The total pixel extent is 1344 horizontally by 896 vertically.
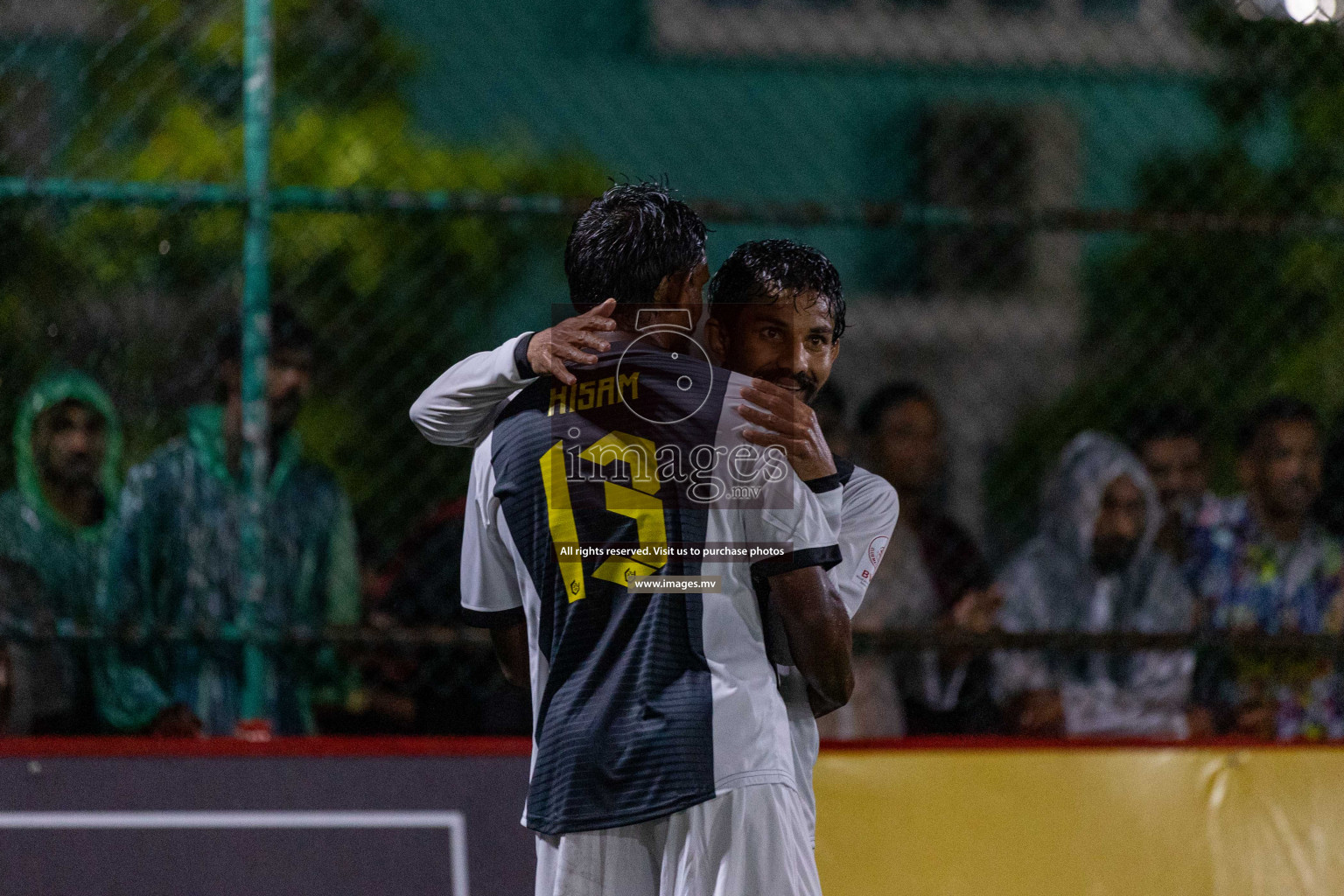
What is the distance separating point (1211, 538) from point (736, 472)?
248 centimetres

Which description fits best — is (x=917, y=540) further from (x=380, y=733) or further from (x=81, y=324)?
(x=81, y=324)

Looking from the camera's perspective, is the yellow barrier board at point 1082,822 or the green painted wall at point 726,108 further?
the green painted wall at point 726,108

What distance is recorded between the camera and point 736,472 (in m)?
1.96

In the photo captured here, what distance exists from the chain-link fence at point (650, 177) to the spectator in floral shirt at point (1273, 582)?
0.45 ft

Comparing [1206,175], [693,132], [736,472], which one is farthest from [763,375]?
[693,132]

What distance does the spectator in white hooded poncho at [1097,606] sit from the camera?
366 centimetres

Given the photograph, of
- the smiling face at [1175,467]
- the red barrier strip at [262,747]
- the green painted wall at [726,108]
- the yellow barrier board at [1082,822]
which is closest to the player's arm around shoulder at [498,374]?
the red barrier strip at [262,747]

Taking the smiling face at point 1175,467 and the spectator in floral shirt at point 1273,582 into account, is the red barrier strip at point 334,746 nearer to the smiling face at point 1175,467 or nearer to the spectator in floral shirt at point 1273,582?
the spectator in floral shirt at point 1273,582

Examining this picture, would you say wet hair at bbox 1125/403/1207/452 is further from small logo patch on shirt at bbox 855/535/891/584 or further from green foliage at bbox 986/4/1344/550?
small logo patch on shirt at bbox 855/535/891/584

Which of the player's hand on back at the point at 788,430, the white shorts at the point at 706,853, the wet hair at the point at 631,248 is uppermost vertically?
the wet hair at the point at 631,248

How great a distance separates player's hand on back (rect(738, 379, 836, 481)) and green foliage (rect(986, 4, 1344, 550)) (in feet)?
7.23

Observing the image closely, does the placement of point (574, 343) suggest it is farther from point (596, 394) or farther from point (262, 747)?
point (262, 747)

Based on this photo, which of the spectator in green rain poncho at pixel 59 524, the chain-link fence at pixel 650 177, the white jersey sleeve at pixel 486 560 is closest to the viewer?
the white jersey sleeve at pixel 486 560

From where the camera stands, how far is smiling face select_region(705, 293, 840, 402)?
207 centimetres
